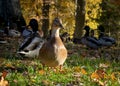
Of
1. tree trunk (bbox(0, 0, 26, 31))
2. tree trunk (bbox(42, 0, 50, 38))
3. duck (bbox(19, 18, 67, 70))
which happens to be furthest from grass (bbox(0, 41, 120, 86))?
tree trunk (bbox(42, 0, 50, 38))

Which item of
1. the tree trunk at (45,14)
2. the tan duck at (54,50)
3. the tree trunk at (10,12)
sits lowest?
the tree trunk at (45,14)

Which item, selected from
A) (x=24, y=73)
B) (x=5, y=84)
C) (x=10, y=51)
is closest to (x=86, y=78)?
(x=24, y=73)

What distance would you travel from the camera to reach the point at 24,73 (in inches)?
302

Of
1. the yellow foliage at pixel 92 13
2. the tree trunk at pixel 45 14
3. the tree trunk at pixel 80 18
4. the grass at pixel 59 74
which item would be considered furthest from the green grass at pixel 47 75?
the yellow foliage at pixel 92 13

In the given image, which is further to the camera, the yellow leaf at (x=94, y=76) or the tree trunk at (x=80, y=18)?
the tree trunk at (x=80, y=18)

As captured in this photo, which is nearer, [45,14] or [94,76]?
[94,76]

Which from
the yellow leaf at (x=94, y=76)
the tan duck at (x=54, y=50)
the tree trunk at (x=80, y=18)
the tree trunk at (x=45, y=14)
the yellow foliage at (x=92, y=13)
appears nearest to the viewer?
the yellow leaf at (x=94, y=76)

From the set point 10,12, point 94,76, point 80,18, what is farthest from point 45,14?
point 94,76

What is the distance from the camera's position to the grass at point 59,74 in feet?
22.7

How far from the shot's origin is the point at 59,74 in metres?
7.73

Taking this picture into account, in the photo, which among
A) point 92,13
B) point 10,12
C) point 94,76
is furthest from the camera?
point 92,13

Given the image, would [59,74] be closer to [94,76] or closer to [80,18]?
[94,76]

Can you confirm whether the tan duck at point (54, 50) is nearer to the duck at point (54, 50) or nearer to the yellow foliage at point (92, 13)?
the duck at point (54, 50)

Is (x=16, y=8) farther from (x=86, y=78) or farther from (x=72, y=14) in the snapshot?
(x=72, y=14)
